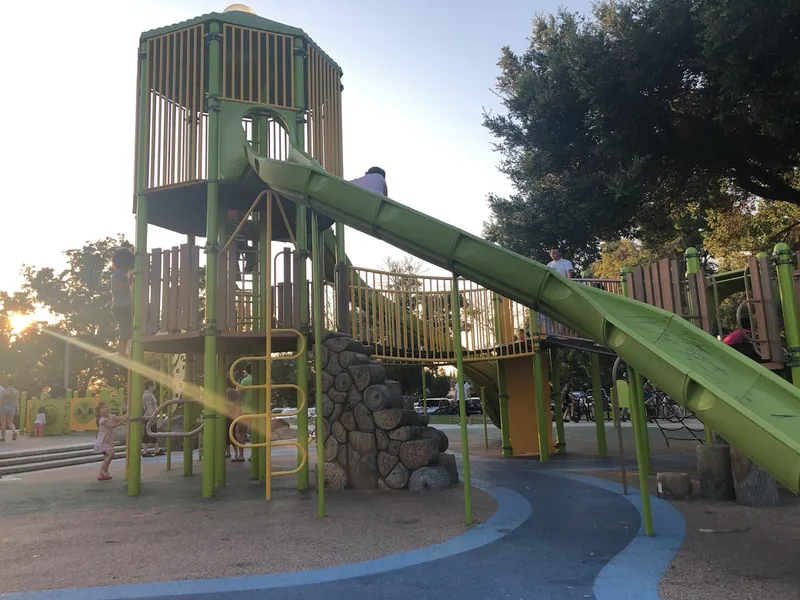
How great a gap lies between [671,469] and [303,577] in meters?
6.95

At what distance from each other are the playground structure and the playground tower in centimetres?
3

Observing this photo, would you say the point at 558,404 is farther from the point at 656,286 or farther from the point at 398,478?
the point at 398,478

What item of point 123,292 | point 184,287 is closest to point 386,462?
point 184,287

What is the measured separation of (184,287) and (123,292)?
1.47m

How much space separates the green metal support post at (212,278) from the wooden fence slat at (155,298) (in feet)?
3.01

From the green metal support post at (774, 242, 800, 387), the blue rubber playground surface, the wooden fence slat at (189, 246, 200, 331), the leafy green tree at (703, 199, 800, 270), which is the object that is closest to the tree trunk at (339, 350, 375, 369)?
the wooden fence slat at (189, 246, 200, 331)

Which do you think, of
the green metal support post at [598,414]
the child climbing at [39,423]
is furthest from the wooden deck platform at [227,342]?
the child climbing at [39,423]

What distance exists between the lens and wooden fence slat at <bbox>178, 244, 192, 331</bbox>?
8.63 m

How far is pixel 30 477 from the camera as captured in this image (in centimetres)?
1110

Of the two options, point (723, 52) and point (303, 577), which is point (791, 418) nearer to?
point (303, 577)

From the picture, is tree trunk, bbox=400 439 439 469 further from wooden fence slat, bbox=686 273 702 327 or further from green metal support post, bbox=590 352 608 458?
green metal support post, bbox=590 352 608 458

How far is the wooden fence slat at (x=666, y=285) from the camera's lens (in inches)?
308

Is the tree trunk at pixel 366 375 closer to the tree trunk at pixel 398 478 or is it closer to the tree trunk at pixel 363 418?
the tree trunk at pixel 363 418

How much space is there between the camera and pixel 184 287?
8.72m
